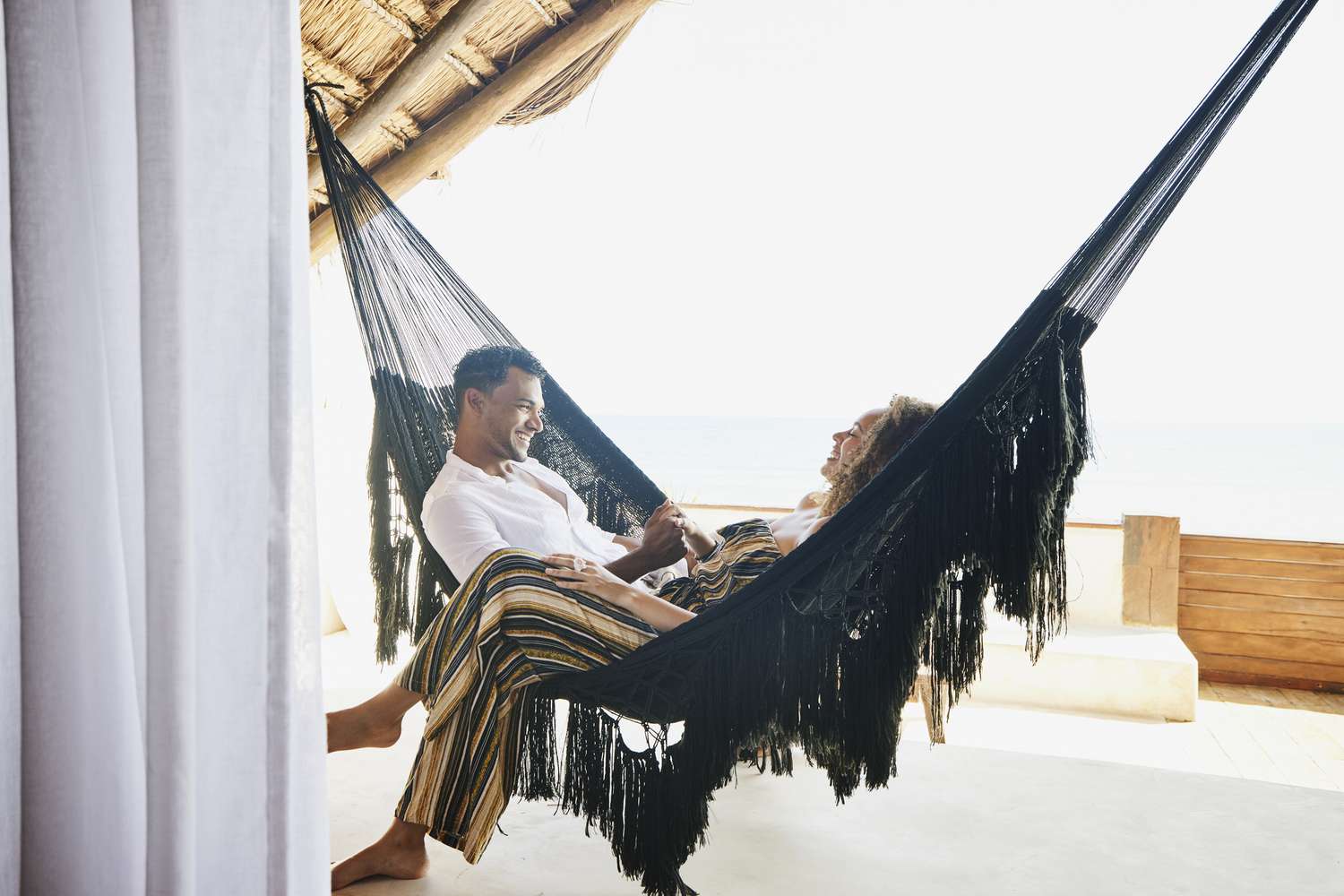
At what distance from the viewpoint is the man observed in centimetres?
155

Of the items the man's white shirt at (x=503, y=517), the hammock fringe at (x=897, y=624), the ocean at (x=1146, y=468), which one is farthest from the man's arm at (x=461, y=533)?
the ocean at (x=1146, y=468)

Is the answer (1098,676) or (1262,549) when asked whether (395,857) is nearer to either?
(1098,676)

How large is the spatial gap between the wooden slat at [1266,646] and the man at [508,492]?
95.8 inches

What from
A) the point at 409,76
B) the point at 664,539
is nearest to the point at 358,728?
the point at 664,539

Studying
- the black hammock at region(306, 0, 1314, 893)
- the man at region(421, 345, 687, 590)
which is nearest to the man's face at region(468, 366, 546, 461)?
the man at region(421, 345, 687, 590)

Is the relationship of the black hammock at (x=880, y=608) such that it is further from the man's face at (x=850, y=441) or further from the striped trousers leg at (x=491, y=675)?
the man's face at (x=850, y=441)

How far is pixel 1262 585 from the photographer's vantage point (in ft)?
10.5

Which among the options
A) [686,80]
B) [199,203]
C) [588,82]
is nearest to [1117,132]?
[686,80]

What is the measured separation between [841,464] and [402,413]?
830 millimetres

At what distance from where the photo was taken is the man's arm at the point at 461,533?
1.50 meters

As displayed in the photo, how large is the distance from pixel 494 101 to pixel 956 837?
1.88 m

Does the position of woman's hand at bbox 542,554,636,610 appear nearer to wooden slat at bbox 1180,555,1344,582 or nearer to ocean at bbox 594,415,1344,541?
wooden slat at bbox 1180,555,1344,582

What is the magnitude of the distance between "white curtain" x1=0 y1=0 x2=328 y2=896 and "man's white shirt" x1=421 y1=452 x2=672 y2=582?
0.78m

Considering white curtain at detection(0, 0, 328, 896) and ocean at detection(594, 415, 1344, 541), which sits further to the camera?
ocean at detection(594, 415, 1344, 541)
